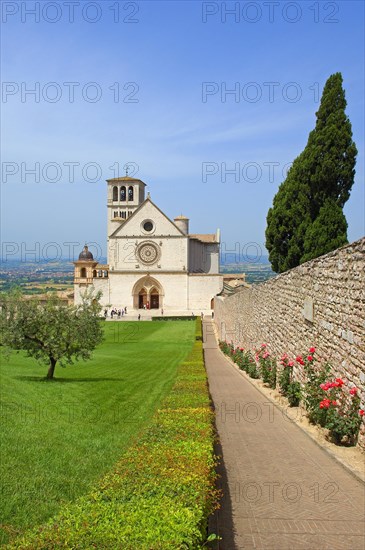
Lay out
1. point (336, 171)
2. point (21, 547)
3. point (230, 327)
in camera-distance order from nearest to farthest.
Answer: point (21, 547)
point (336, 171)
point (230, 327)

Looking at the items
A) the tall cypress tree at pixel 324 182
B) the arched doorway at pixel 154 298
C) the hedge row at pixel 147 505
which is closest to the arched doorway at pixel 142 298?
the arched doorway at pixel 154 298

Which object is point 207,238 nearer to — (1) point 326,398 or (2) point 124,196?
(2) point 124,196

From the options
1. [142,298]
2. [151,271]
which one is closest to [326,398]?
[151,271]

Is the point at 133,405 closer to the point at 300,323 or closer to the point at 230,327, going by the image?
the point at 300,323

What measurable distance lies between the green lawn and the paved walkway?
1778 mm

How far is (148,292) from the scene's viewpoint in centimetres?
7362

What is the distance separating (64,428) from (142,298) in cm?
6438

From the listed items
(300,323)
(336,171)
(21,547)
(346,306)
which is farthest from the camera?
(336,171)

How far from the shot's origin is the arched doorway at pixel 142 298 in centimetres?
7388

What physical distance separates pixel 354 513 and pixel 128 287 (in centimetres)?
6780

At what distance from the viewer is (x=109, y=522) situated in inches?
163

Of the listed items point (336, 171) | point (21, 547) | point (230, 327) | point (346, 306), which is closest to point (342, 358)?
point (346, 306)

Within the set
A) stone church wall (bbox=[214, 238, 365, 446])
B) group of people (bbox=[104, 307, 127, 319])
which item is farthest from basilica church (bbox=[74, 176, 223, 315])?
stone church wall (bbox=[214, 238, 365, 446])

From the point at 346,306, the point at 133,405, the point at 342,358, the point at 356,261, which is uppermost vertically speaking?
the point at 356,261
